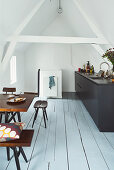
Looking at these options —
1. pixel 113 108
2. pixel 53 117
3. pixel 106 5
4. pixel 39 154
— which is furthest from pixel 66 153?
pixel 106 5

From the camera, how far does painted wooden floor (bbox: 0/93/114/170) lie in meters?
1.92

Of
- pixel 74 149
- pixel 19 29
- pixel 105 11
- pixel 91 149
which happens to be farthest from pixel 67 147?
pixel 19 29

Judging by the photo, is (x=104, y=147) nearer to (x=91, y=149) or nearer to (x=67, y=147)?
(x=91, y=149)

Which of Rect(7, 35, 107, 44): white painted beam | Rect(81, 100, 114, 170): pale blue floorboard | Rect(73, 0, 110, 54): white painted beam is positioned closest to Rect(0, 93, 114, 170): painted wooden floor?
Rect(81, 100, 114, 170): pale blue floorboard

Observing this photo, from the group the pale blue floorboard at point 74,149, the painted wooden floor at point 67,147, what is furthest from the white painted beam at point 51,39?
the pale blue floorboard at point 74,149

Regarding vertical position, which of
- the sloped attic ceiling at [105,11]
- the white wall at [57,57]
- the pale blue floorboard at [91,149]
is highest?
the sloped attic ceiling at [105,11]

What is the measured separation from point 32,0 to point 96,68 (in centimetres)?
320

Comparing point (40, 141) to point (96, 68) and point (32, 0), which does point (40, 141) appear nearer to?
point (32, 0)

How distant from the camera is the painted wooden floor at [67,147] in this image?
1924mm

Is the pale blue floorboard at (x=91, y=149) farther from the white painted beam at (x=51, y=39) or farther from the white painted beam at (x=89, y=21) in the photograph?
the white painted beam at (x=89, y=21)

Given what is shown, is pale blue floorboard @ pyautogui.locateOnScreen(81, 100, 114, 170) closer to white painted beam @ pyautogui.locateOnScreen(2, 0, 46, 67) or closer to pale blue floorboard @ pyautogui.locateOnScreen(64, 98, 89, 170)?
pale blue floorboard @ pyautogui.locateOnScreen(64, 98, 89, 170)

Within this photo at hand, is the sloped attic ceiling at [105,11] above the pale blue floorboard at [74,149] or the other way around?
above

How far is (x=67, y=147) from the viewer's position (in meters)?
2.35

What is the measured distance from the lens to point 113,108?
2805mm
